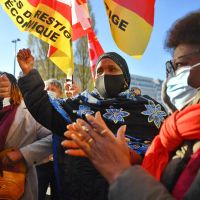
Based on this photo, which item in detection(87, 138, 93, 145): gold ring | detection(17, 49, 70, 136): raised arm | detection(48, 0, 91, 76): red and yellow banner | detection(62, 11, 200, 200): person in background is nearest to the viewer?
detection(62, 11, 200, 200): person in background

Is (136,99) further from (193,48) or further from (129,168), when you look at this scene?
(129,168)

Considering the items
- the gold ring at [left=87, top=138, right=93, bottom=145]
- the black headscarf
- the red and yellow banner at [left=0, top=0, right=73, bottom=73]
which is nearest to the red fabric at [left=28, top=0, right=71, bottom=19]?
the red and yellow banner at [left=0, top=0, right=73, bottom=73]

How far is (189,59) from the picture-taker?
1.64m

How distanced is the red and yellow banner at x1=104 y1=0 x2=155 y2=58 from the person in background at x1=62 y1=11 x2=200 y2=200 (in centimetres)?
211

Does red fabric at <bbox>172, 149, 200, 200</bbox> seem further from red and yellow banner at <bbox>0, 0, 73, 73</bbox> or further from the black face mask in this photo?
red and yellow banner at <bbox>0, 0, 73, 73</bbox>

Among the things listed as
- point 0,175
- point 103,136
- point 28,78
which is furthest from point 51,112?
point 103,136

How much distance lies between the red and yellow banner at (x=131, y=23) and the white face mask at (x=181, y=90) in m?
2.14

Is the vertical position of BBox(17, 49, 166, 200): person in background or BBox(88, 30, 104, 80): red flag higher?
BBox(88, 30, 104, 80): red flag

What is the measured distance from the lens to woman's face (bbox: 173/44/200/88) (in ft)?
5.14

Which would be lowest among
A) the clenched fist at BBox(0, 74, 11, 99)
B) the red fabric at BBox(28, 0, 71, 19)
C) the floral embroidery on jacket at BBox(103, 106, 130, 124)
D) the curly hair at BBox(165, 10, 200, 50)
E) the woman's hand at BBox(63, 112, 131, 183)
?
the floral embroidery on jacket at BBox(103, 106, 130, 124)

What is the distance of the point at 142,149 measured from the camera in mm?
2752

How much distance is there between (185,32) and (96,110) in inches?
51.5

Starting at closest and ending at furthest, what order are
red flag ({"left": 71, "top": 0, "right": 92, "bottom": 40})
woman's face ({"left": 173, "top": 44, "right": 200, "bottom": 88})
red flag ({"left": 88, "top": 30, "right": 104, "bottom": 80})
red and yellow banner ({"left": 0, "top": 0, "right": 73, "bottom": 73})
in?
woman's face ({"left": 173, "top": 44, "right": 200, "bottom": 88})
red and yellow banner ({"left": 0, "top": 0, "right": 73, "bottom": 73})
red flag ({"left": 71, "top": 0, "right": 92, "bottom": 40})
red flag ({"left": 88, "top": 30, "right": 104, "bottom": 80})

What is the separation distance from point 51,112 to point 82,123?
145cm
